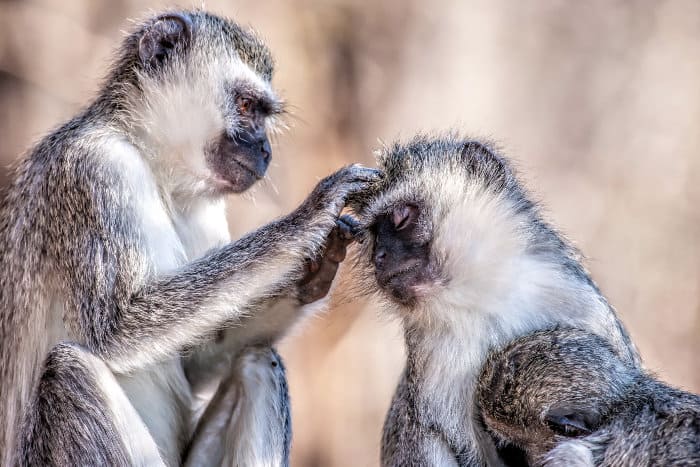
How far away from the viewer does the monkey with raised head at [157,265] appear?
15.3 ft

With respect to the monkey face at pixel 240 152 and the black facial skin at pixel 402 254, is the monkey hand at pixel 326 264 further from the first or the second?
the monkey face at pixel 240 152

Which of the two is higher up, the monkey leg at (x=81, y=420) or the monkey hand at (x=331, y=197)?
the monkey hand at (x=331, y=197)

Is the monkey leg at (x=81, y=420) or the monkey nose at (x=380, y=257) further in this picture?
the monkey nose at (x=380, y=257)

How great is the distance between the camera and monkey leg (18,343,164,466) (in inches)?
177

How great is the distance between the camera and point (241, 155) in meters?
5.28

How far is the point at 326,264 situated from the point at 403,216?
1.73ft

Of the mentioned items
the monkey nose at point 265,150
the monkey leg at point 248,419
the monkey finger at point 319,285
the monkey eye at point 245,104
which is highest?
the monkey eye at point 245,104

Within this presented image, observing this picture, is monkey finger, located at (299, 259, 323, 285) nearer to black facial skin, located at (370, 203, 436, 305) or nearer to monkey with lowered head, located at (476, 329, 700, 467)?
black facial skin, located at (370, 203, 436, 305)

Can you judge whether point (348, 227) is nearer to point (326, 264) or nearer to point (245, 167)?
point (326, 264)

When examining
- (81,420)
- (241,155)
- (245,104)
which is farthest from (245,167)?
(81,420)

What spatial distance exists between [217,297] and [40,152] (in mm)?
1354

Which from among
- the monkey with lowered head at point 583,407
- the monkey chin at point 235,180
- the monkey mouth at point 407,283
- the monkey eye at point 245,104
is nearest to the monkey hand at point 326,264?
the monkey mouth at point 407,283

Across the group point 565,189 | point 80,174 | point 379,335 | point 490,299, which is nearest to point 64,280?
point 80,174

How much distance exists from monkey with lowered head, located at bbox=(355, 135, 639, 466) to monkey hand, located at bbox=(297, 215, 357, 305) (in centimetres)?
10
